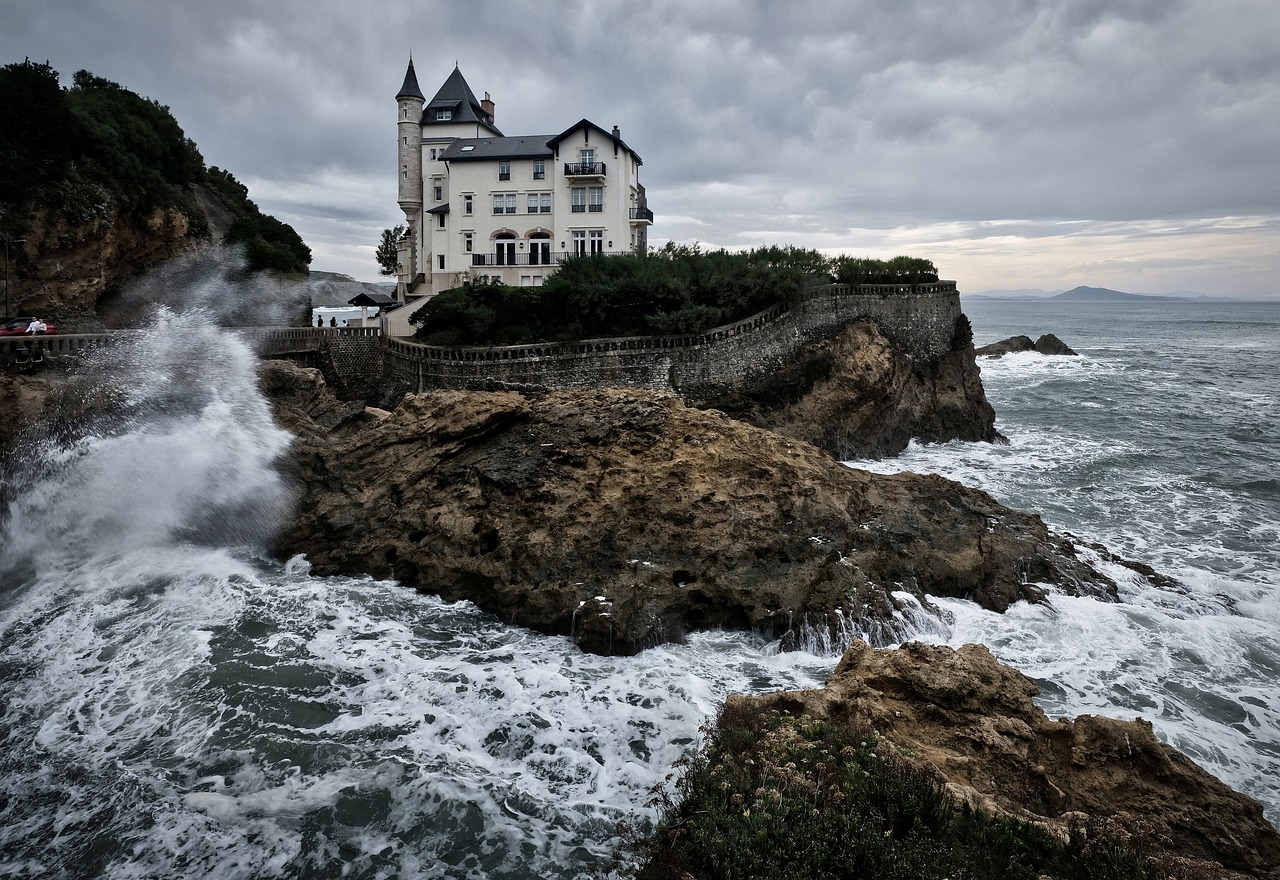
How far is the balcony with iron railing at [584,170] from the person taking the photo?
36.3m

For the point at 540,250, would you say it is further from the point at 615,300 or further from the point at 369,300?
the point at 615,300

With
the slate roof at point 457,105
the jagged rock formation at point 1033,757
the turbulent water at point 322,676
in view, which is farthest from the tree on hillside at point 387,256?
the jagged rock formation at point 1033,757

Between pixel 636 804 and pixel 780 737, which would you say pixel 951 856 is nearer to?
pixel 780 737

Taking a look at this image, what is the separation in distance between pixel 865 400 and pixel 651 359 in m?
9.08

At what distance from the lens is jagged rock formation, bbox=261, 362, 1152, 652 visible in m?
14.3

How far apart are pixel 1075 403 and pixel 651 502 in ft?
121

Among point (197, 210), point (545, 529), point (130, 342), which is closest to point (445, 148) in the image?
point (197, 210)

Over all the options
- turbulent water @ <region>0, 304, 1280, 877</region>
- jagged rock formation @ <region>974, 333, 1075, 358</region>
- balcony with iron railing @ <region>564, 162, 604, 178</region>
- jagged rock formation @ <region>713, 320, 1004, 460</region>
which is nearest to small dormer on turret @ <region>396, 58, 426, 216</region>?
balcony with iron railing @ <region>564, 162, 604, 178</region>

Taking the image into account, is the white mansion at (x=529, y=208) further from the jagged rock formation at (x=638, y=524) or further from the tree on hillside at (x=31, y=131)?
the jagged rock formation at (x=638, y=524)

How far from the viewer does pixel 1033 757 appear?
883 cm

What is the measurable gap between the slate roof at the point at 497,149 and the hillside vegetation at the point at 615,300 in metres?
10.1

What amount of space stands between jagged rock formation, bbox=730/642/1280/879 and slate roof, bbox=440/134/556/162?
107 ft

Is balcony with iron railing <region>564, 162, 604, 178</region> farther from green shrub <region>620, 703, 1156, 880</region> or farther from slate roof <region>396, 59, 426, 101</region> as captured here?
green shrub <region>620, 703, 1156, 880</region>

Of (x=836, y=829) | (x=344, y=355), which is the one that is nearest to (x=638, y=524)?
(x=836, y=829)
